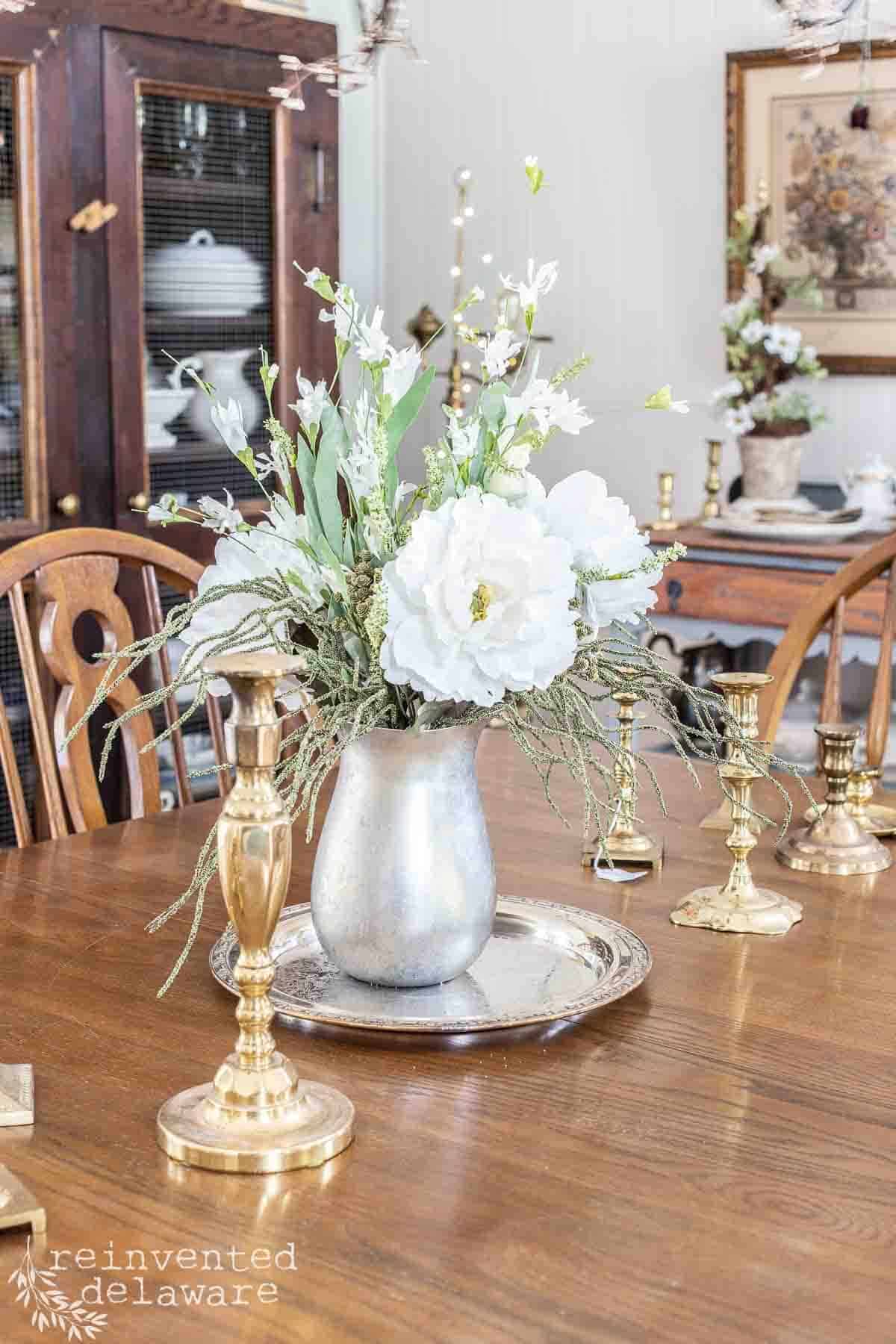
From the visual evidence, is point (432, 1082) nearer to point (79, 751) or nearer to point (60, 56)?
point (79, 751)

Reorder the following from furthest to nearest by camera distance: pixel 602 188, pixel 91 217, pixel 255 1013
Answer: pixel 602 188 → pixel 91 217 → pixel 255 1013

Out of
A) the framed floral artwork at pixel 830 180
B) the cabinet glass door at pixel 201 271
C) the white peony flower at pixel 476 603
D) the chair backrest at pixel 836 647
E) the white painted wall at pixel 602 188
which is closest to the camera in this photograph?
the white peony flower at pixel 476 603

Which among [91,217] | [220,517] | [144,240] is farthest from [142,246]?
[220,517]

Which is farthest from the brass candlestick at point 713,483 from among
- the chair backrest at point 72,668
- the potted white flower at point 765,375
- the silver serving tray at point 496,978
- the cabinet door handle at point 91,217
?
the silver serving tray at point 496,978

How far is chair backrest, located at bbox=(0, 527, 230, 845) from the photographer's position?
5.70 feet

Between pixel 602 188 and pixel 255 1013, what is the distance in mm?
3229

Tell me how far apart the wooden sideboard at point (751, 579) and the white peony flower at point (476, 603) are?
1981mm

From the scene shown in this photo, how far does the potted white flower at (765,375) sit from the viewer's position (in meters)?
3.44

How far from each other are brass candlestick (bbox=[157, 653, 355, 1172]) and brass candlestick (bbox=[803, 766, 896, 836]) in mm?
771

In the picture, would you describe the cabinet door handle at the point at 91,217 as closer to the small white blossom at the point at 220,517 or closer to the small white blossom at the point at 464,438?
the small white blossom at the point at 220,517

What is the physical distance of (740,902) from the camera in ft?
4.53

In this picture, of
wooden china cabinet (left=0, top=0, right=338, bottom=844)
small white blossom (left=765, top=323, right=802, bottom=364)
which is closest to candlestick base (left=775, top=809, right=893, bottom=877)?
wooden china cabinet (left=0, top=0, right=338, bottom=844)

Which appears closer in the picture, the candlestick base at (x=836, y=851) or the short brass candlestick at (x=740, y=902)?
the short brass candlestick at (x=740, y=902)

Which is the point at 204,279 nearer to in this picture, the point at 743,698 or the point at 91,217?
the point at 91,217
